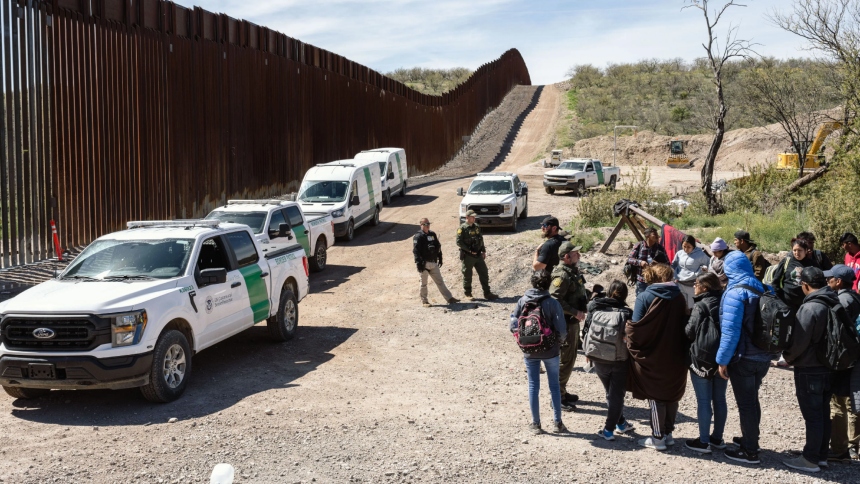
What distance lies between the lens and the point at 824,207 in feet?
56.1

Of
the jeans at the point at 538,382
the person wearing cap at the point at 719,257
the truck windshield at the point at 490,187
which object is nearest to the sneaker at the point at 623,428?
the jeans at the point at 538,382

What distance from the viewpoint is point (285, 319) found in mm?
12039

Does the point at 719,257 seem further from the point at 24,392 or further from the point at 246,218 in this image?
the point at 246,218

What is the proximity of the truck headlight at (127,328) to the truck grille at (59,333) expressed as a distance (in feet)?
0.22

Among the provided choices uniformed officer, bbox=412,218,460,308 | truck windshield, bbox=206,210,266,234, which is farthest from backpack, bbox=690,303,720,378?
truck windshield, bbox=206,210,266,234

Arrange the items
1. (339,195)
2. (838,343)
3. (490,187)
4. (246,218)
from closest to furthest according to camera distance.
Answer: (838,343) < (246,218) < (339,195) < (490,187)

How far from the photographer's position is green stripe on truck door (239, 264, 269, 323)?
1082 centimetres

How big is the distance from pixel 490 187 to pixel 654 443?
16654 millimetres

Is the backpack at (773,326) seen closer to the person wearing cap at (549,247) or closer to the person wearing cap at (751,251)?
the person wearing cap at (751,251)

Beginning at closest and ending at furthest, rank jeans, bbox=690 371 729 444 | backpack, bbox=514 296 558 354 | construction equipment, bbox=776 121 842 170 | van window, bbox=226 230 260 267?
jeans, bbox=690 371 729 444
backpack, bbox=514 296 558 354
van window, bbox=226 230 260 267
construction equipment, bbox=776 121 842 170

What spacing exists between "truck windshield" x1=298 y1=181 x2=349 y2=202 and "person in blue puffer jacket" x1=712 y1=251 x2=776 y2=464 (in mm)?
16287

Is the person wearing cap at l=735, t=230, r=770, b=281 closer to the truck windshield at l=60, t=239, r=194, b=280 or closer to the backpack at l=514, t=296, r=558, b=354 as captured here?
the backpack at l=514, t=296, r=558, b=354

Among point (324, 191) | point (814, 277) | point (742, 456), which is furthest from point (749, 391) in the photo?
point (324, 191)

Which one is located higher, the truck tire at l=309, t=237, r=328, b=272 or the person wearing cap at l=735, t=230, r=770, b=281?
the person wearing cap at l=735, t=230, r=770, b=281
